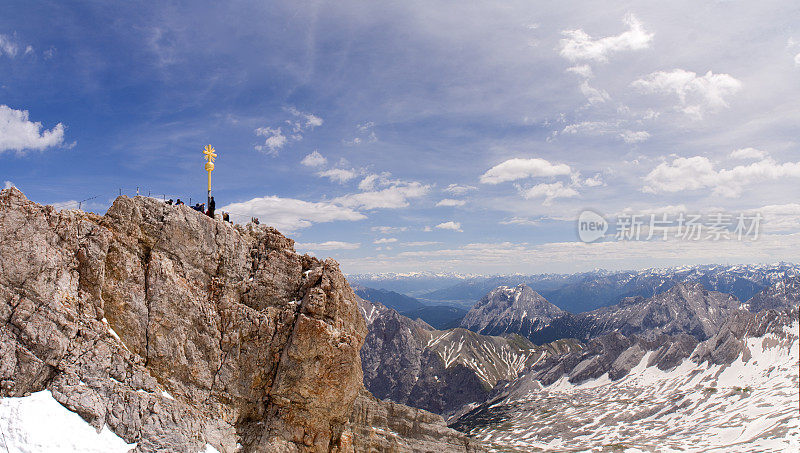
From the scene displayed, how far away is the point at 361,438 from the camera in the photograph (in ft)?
202

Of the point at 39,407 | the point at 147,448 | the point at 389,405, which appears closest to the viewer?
the point at 39,407

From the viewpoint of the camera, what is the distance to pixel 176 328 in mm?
34844

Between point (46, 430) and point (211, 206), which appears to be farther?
point (211, 206)

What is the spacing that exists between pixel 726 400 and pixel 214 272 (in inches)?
9282

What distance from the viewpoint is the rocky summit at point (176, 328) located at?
92.8 feet

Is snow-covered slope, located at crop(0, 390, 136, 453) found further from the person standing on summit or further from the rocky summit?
the person standing on summit

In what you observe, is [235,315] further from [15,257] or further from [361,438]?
[361,438]

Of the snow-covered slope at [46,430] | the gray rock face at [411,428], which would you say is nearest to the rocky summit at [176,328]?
the snow-covered slope at [46,430]

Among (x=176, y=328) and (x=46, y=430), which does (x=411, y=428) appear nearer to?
(x=176, y=328)

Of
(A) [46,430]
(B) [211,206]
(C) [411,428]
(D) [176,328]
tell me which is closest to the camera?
(A) [46,430]

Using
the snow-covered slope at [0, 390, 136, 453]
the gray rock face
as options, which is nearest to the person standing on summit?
the snow-covered slope at [0, 390, 136, 453]

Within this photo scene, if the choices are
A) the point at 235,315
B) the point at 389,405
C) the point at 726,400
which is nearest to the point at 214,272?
the point at 235,315

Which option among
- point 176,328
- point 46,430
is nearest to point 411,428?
point 176,328

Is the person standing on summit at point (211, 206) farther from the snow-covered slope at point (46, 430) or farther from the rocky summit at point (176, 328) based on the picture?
the snow-covered slope at point (46, 430)
